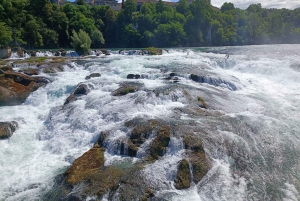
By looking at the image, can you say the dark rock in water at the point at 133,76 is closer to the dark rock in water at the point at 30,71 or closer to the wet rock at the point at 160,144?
the dark rock in water at the point at 30,71

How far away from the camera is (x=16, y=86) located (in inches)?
889

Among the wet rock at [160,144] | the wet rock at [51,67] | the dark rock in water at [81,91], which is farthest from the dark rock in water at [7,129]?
the wet rock at [51,67]

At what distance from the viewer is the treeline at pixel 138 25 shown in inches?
2070

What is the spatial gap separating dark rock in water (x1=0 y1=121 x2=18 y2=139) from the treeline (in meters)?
27.1

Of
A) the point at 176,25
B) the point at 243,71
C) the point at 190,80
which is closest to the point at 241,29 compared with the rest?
the point at 176,25

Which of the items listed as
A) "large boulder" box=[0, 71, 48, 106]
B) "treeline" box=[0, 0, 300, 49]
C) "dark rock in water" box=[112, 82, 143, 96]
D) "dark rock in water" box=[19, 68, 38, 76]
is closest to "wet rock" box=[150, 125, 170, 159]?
"dark rock in water" box=[112, 82, 143, 96]

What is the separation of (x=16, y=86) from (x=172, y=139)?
57.4 ft

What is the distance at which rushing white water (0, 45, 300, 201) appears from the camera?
995cm

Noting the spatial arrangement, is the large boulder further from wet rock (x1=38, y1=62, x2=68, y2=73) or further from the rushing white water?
wet rock (x1=38, y1=62, x2=68, y2=73)

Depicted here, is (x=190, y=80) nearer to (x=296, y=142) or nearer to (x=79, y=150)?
(x=296, y=142)

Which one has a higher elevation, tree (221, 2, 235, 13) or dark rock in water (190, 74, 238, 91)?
tree (221, 2, 235, 13)

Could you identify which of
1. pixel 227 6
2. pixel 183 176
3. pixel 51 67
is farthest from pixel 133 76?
pixel 227 6

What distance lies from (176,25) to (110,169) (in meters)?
70.7

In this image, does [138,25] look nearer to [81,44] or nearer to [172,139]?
[81,44]
